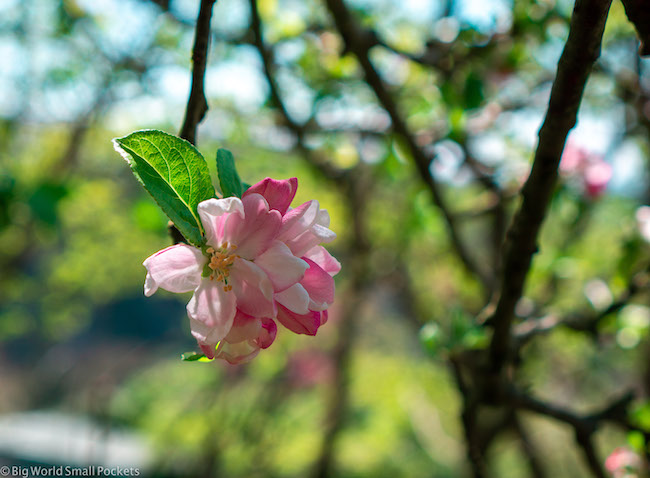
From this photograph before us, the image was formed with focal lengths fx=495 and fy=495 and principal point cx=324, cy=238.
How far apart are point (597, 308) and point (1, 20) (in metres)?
3.34

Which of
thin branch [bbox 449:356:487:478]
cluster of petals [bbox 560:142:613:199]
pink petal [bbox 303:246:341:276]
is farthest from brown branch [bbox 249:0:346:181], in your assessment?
cluster of petals [bbox 560:142:613:199]

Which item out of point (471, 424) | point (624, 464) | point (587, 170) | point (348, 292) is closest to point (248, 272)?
point (471, 424)

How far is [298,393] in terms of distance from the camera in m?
4.40

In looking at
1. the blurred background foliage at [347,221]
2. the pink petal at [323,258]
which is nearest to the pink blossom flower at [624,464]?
the blurred background foliage at [347,221]

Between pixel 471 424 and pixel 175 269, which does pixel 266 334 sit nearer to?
pixel 175 269

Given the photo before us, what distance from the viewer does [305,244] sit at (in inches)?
17.8

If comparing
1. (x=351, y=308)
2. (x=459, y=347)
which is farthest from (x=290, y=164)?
(x=459, y=347)

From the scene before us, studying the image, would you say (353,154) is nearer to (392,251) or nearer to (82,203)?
(392,251)

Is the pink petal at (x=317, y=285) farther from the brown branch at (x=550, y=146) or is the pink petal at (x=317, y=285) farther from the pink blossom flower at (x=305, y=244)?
the brown branch at (x=550, y=146)

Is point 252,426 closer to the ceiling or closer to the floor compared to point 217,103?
closer to the floor

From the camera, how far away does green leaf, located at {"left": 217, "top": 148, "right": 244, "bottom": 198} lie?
0.46 m

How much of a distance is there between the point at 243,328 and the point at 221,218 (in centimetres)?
10

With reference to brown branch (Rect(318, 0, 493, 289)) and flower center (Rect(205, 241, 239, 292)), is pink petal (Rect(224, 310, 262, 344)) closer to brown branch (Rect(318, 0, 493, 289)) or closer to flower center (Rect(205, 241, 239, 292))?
flower center (Rect(205, 241, 239, 292))

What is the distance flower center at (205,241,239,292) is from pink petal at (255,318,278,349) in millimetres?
52
